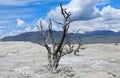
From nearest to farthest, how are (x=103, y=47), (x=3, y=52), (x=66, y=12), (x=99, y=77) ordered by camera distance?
(x=99, y=77)
(x=66, y=12)
(x=3, y=52)
(x=103, y=47)

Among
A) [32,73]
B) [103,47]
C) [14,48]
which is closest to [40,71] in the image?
[32,73]

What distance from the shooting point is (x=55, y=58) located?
29.7 meters

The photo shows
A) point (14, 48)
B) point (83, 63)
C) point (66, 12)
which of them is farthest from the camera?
point (14, 48)

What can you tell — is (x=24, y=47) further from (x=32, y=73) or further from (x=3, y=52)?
(x=32, y=73)

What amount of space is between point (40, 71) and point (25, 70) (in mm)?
1727

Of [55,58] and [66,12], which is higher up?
[66,12]

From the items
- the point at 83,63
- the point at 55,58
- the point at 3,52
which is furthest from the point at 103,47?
the point at 55,58

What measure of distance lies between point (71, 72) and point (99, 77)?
126 inches

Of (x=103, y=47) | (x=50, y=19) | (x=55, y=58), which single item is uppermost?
(x=50, y=19)

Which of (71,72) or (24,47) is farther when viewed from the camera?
(24,47)

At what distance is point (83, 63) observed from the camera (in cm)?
3616

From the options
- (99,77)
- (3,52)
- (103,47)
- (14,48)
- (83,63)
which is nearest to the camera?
(99,77)

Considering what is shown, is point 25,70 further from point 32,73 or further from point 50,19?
point 50,19

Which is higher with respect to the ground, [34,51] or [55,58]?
[55,58]
